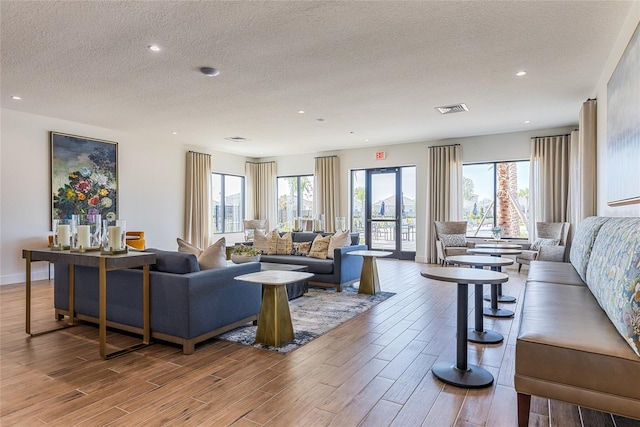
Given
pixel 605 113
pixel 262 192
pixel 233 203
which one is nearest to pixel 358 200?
pixel 262 192

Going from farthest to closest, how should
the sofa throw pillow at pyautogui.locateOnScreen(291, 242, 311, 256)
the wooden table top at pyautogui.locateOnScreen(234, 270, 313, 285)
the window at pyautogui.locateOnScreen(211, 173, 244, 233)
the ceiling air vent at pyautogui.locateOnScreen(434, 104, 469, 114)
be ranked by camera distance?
1. the window at pyautogui.locateOnScreen(211, 173, 244, 233)
2. the sofa throw pillow at pyautogui.locateOnScreen(291, 242, 311, 256)
3. the ceiling air vent at pyautogui.locateOnScreen(434, 104, 469, 114)
4. the wooden table top at pyautogui.locateOnScreen(234, 270, 313, 285)

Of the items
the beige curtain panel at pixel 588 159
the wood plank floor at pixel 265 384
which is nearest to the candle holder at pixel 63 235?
the wood plank floor at pixel 265 384

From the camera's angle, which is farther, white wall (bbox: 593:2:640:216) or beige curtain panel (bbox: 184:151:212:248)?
beige curtain panel (bbox: 184:151:212:248)

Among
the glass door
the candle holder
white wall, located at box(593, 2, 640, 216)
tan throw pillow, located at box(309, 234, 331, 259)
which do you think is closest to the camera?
white wall, located at box(593, 2, 640, 216)

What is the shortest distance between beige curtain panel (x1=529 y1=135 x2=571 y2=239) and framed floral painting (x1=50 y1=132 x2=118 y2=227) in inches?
324

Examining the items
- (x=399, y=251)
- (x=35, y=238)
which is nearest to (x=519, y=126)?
(x=399, y=251)

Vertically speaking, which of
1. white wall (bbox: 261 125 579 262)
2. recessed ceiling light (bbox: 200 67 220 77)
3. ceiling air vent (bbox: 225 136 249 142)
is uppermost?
ceiling air vent (bbox: 225 136 249 142)

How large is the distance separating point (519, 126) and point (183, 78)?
19.9 feet

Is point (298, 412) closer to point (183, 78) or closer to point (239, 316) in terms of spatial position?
point (239, 316)

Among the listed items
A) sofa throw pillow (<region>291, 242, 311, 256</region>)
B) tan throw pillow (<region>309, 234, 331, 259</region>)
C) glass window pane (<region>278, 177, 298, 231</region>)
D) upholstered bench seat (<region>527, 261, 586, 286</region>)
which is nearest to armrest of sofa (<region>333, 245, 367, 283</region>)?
tan throw pillow (<region>309, 234, 331, 259</region>)

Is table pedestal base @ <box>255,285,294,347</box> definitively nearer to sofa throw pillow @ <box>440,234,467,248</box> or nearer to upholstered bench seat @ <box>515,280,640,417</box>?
upholstered bench seat @ <box>515,280,640,417</box>

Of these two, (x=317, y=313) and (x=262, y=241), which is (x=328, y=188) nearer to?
(x=262, y=241)

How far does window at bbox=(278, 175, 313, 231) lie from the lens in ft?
33.6

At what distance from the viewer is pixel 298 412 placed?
2100mm
